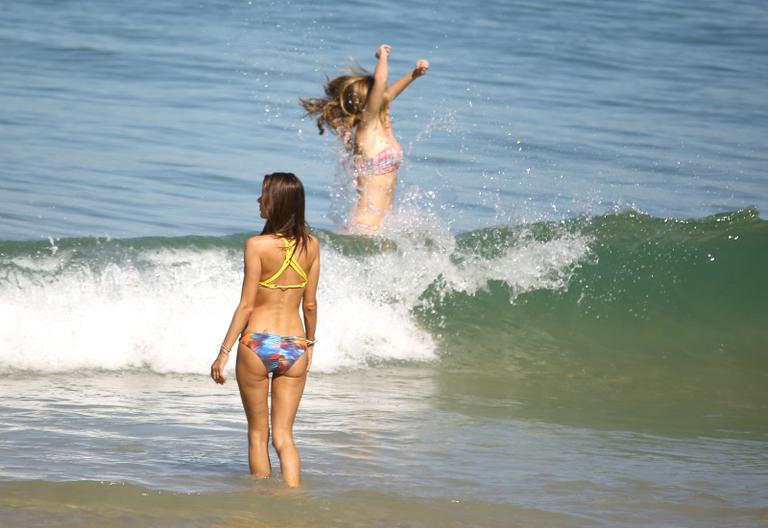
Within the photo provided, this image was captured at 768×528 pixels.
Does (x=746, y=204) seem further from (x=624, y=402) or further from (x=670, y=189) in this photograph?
(x=624, y=402)

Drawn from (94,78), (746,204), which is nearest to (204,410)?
(746,204)

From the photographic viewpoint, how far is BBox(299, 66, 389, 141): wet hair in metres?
8.95

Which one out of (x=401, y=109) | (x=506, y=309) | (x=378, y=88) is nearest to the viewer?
(x=378, y=88)

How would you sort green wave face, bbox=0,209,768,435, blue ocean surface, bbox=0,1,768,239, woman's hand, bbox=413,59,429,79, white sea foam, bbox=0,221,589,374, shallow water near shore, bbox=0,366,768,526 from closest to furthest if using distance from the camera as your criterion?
shallow water near shore, bbox=0,366,768,526 → woman's hand, bbox=413,59,429,79 → green wave face, bbox=0,209,768,435 → white sea foam, bbox=0,221,589,374 → blue ocean surface, bbox=0,1,768,239

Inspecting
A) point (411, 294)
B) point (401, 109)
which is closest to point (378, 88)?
point (411, 294)

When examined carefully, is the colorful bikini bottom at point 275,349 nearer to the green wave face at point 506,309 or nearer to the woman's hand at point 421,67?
the green wave face at point 506,309

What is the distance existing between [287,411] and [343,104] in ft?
12.5

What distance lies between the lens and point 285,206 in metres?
5.36

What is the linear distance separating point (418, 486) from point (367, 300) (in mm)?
4225

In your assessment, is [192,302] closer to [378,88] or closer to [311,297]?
[378,88]

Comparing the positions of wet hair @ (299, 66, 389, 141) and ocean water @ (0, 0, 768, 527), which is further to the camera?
wet hair @ (299, 66, 389, 141)

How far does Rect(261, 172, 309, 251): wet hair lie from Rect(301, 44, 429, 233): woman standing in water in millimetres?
3412

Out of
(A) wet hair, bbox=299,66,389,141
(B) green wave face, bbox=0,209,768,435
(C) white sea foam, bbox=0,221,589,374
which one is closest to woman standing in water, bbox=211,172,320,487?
(B) green wave face, bbox=0,209,768,435

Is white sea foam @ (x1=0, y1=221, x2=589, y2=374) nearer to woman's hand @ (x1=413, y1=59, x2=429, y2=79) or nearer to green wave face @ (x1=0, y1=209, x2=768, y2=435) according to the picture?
green wave face @ (x1=0, y1=209, x2=768, y2=435)
